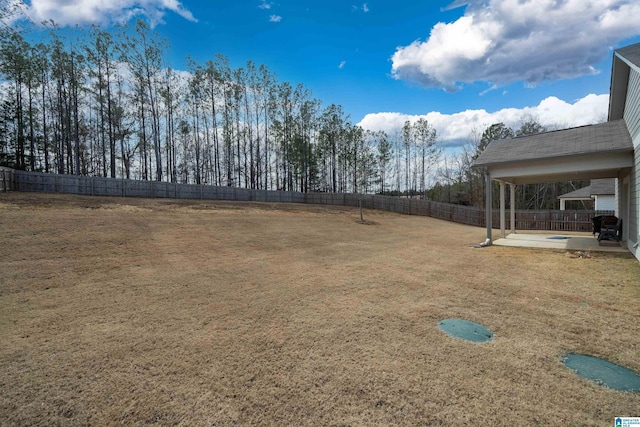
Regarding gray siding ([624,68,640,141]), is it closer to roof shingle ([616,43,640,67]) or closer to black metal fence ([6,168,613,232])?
roof shingle ([616,43,640,67])

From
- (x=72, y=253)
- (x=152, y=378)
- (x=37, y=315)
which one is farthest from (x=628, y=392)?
(x=72, y=253)

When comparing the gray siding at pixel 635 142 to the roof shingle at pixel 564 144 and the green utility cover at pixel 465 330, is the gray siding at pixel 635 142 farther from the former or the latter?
the green utility cover at pixel 465 330

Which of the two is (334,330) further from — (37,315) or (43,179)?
(43,179)

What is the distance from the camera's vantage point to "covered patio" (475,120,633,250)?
7.59m

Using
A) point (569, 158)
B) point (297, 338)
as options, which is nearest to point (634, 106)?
point (569, 158)

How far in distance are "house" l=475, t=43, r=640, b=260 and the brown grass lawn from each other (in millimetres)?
2649

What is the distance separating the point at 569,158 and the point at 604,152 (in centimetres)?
87

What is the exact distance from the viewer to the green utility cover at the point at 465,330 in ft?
10.1

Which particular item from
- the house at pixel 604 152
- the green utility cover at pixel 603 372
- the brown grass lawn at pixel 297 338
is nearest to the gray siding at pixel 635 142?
the house at pixel 604 152

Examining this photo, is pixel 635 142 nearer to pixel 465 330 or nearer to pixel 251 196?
pixel 465 330

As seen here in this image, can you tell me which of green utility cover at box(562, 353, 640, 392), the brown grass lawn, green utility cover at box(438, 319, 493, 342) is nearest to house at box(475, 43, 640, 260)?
the brown grass lawn

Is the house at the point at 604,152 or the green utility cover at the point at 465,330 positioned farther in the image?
the house at the point at 604,152

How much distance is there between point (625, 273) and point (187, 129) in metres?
30.0

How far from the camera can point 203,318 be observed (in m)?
3.59
